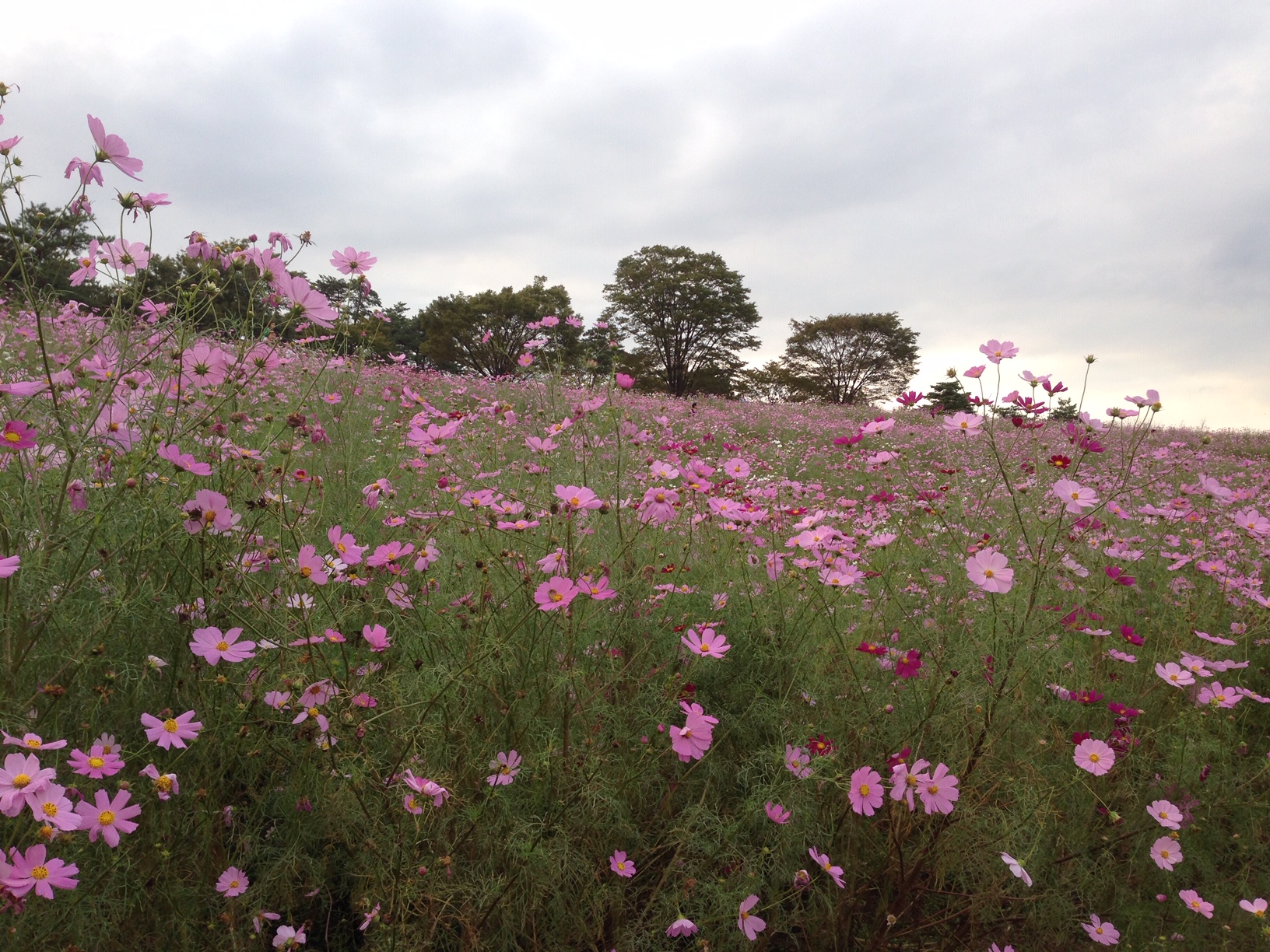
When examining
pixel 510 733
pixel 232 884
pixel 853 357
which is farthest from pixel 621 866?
pixel 853 357

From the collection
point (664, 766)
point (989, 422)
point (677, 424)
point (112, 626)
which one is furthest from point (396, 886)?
point (677, 424)

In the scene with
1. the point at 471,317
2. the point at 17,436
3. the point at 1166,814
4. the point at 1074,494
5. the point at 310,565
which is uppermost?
the point at 471,317

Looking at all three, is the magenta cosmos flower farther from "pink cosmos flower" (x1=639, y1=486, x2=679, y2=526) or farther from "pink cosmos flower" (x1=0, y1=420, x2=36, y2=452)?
"pink cosmos flower" (x1=639, y1=486, x2=679, y2=526)

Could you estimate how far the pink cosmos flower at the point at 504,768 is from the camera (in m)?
1.45

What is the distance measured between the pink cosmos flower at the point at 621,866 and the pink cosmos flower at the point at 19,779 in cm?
99

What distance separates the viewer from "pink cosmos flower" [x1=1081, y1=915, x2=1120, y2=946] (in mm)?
1614

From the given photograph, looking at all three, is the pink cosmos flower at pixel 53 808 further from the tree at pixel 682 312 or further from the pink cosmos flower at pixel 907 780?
the tree at pixel 682 312

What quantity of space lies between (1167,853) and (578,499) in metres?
1.78

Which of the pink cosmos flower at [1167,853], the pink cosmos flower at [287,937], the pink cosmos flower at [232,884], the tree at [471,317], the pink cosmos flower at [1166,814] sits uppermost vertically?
the tree at [471,317]

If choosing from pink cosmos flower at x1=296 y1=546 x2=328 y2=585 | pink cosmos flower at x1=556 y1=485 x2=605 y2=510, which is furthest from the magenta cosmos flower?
pink cosmos flower at x1=556 y1=485 x2=605 y2=510

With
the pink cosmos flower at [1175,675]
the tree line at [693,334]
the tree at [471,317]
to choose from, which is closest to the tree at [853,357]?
→ the tree line at [693,334]

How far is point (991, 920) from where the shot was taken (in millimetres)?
1641

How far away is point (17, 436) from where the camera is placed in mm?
1251

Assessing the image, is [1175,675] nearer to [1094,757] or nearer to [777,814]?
[1094,757]
